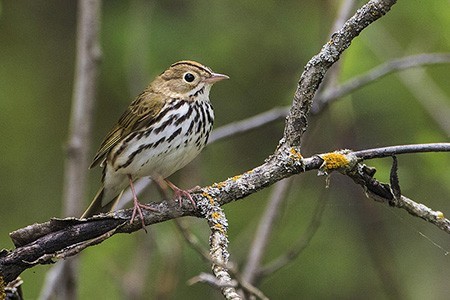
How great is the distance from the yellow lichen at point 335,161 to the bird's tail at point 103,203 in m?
1.48

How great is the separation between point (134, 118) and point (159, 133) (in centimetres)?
20

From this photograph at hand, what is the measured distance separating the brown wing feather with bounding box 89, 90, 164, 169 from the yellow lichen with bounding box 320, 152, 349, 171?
140 cm

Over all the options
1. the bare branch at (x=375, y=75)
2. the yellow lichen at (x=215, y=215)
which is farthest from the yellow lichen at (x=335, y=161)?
the bare branch at (x=375, y=75)

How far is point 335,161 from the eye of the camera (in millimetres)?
2539

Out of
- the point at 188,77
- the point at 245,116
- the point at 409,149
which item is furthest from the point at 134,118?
the point at 245,116

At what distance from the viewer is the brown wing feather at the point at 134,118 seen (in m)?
3.82

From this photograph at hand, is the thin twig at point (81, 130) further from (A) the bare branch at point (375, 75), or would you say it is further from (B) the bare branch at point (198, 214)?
(B) the bare branch at point (198, 214)

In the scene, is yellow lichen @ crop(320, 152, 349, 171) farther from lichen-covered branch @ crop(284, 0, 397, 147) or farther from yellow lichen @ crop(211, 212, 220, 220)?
yellow lichen @ crop(211, 212, 220, 220)

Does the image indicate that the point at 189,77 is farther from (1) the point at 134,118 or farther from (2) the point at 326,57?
(2) the point at 326,57

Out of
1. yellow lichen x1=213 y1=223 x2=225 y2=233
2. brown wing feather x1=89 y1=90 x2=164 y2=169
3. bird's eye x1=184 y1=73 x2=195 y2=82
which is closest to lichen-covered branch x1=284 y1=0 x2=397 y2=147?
yellow lichen x1=213 y1=223 x2=225 y2=233

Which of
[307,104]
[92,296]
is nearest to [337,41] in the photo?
[307,104]

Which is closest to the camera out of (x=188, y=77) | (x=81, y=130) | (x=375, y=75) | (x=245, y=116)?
Answer: (x=188, y=77)

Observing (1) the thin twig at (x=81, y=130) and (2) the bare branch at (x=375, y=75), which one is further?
(2) the bare branch at (x=375, y=75)

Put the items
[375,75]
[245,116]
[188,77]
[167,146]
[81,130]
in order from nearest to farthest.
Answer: [167,146]
[188,77]
[81,130]
[375,75]
[245,116]
